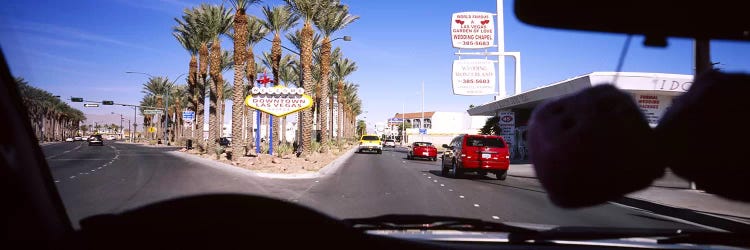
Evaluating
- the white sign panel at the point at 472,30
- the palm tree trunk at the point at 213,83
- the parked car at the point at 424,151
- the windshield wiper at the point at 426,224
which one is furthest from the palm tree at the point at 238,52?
the windshield wiper at the point at 426,224

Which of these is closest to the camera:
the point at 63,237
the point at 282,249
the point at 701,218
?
the point at 63,237

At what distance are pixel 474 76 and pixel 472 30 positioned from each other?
279 centimetres

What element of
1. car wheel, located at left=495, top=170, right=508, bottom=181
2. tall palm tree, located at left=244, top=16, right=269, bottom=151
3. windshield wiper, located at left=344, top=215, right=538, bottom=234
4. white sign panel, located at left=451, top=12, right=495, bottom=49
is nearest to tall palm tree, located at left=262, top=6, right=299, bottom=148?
tall palm tree, located at left=244, top=16, right=269, bottom=151

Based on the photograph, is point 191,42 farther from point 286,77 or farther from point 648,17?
point 648,17

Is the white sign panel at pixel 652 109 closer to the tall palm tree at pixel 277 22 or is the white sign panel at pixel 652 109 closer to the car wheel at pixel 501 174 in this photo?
the car wheel at pixel 501 174

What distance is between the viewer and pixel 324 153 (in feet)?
110

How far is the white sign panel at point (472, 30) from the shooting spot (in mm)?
30250

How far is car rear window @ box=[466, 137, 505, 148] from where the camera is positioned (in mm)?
17808

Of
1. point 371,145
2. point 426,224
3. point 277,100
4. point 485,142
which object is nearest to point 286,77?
point 371,145

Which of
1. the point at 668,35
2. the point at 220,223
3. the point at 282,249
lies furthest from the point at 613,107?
the point at 220,223

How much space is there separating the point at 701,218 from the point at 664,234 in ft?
22.3

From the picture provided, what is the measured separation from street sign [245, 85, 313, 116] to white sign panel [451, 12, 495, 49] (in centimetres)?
981

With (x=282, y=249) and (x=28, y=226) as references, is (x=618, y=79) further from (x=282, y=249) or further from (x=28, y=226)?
(x=28, y=226)

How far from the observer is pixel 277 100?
27984 millimetres
